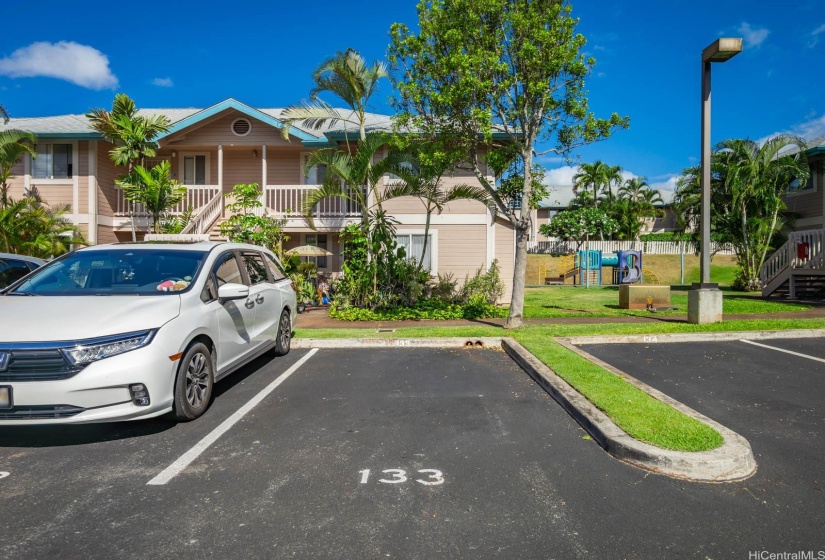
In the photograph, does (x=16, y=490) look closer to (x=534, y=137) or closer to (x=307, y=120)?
(x=534, y=137)

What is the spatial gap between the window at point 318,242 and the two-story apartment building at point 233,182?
4 centimetres

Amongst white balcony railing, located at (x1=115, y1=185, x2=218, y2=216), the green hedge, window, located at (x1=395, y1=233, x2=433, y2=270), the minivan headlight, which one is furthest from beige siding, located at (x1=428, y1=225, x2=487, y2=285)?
the minivan headlight

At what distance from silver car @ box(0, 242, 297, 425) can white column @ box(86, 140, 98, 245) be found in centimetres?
1341

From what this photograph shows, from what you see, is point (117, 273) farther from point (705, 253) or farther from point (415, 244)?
point (415, 244)

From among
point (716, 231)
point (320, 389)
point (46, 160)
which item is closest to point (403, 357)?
point (320, 389)

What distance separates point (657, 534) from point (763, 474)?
1350mm

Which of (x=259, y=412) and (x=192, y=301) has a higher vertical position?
(x=192, y=301)

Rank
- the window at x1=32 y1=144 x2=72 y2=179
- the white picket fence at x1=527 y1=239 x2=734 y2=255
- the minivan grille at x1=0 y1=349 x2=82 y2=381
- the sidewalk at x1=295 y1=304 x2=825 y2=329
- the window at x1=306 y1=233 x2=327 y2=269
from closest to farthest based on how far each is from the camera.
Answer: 1. the minivan grille at x1=0 y1=349 x2=82 y2=381
2. the sidewalk at x1=295 y1=304 x2=825 y2=329
3. the window at x1=32 y1=144 x2=72 y2=179
4. the window at x1=306 y1=233 x2=327 y2=269
5. the white picket fence at x1=527 y1=239 x2=734 y2=255

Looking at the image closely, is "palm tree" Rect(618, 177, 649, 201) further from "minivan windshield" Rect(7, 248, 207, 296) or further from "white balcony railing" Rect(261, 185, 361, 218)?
"minivan windshield" Rect(7, 248, 207, 296)

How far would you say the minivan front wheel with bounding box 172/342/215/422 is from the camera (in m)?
4.90

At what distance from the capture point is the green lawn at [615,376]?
14.2 ft

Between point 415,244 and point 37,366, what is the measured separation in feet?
41.0

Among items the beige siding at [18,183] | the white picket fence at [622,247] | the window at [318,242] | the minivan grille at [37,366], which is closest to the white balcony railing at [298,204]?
the window at [318,242]

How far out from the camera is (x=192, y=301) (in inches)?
209
